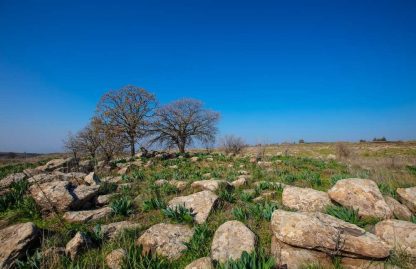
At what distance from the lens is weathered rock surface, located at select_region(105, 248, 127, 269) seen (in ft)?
11.6

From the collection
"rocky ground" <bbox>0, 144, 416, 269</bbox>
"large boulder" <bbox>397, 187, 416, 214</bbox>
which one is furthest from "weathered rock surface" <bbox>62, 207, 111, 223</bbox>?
"large boulder" <bbox>397, 187, 416, 214</bbox>

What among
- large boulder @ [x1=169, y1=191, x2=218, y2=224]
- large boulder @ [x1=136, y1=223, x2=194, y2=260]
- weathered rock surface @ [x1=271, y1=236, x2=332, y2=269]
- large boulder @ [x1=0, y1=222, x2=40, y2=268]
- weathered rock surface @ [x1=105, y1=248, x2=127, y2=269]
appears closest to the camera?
weathered rock surface @ [x1=271, y1=236, x2=332, y2=269]

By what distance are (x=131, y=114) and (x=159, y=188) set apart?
64.9ft

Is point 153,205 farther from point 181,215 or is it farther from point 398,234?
point 398,234

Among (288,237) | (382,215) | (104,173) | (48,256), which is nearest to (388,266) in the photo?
(288,237)

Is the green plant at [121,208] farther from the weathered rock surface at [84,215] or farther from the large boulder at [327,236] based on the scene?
the large boulder at [327,236]

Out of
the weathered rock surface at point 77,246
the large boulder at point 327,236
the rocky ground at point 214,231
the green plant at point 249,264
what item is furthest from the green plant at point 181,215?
the green plant at point 249,264

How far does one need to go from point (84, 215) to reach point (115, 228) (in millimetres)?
1192

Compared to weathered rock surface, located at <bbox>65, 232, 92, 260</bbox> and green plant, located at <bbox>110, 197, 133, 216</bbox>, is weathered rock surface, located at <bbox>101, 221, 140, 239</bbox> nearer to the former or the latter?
weathered rock surface, located at <bbox>65, 232, 92, 260</bbox>

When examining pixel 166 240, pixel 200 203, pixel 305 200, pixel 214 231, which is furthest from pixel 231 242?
pixel 305 200

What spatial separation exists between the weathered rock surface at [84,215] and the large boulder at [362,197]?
5439mm

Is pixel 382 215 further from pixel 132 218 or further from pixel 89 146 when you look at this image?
pixel 89 146

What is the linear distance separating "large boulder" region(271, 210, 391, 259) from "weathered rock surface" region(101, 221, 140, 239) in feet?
9.39

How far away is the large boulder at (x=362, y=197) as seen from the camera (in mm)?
4859
